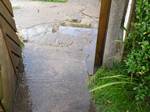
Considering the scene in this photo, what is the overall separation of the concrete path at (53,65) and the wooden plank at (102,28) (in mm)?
249

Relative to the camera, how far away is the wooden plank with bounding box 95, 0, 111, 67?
10.8 ft

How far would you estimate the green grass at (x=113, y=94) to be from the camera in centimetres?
299

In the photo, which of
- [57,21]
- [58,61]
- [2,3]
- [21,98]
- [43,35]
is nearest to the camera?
[2,3]

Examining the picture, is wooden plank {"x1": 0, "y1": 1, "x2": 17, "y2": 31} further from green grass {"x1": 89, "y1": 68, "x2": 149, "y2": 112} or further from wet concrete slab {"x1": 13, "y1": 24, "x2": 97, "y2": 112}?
green grass {"x1": 89, "y1": 68, "x2": 149, "y2": 112}

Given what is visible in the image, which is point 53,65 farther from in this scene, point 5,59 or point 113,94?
point 5,59

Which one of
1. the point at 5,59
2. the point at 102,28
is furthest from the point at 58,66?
the point at 5,59

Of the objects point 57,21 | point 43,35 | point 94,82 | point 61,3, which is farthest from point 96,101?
point 61,3

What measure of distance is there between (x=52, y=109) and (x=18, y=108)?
402mm

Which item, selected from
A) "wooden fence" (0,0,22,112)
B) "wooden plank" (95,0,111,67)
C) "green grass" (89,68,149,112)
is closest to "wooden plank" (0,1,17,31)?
"wooden fence" (0,0,22,112)

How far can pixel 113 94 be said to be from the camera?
3.16 meters

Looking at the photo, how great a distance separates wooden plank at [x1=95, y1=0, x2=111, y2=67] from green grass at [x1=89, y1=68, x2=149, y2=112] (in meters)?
0.29

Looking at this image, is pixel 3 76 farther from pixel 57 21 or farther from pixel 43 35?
pixel 57 21

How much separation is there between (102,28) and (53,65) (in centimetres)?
95

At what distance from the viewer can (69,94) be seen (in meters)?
3.35
